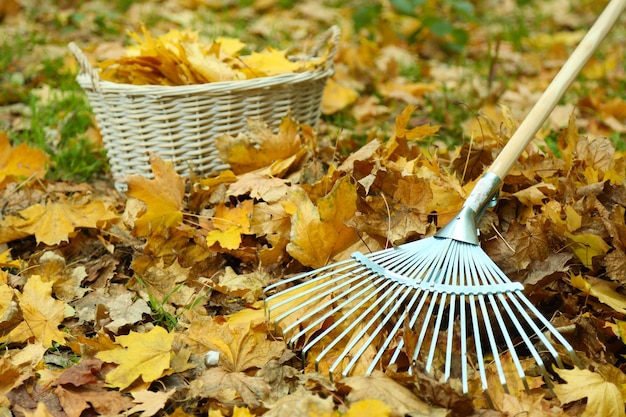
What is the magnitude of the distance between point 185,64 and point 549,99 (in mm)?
1036

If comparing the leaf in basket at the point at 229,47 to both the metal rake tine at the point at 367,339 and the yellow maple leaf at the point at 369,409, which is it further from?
the yellow maple leaf at the point at 369,409

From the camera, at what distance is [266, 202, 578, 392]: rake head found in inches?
48.1

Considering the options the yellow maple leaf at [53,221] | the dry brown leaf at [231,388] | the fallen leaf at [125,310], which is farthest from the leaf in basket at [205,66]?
the dry brown leaf at [231,388]

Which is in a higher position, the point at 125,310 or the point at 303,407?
the point at 303,407

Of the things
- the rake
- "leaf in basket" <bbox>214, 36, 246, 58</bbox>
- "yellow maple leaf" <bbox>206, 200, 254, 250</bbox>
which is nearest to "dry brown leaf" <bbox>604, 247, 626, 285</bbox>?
the rake

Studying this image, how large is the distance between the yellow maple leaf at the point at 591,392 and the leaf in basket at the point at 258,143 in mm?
986

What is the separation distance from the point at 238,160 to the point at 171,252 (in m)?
0.35

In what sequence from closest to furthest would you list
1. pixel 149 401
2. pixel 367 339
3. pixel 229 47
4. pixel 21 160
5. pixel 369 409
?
pixel 369 409 → pixel 149 401 → pixel 367 339 → pixel 21 160 → pixel 229 47

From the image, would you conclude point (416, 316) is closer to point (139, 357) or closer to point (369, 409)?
point (369, 409)

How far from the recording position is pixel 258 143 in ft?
6.01

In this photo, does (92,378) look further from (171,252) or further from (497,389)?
(497,389)

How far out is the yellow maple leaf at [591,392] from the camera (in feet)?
3.69

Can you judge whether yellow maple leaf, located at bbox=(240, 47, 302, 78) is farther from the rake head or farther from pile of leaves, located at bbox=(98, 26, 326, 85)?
the rake head

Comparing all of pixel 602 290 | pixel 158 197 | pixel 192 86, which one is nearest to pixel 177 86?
pixel 192 86
